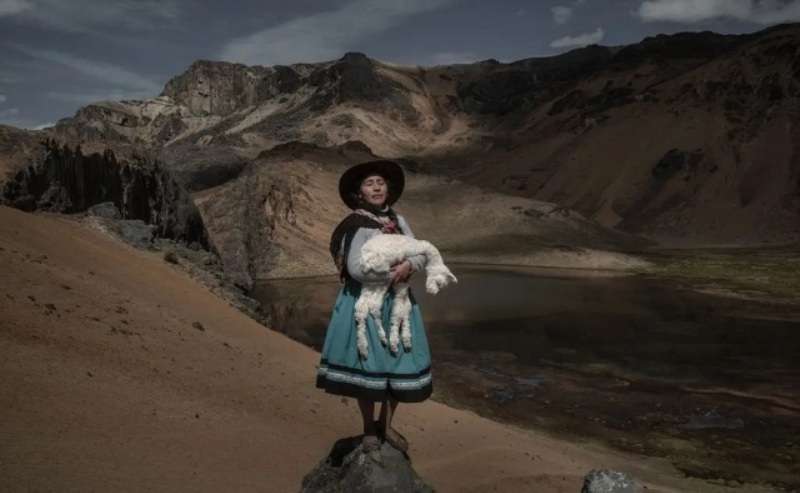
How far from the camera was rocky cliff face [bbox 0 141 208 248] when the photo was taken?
15.3 meters

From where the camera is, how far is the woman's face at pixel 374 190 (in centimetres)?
548

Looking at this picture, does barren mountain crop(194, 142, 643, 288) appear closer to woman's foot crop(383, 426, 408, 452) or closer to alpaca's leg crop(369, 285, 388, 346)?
woman's foot crop(383, 426, 408, 452)

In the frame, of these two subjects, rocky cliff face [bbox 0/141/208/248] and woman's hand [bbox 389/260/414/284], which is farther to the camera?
rocky cliff face [bbox 0/141/208/248]

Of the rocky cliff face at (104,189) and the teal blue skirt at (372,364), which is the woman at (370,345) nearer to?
the teal blue skirt at (372,364)

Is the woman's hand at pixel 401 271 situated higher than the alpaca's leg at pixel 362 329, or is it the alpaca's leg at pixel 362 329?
the woman's hand at pixel 401 271

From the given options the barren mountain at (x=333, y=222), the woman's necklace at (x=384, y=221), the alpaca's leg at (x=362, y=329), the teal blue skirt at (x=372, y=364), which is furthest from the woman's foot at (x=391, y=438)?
the barren mountain at (x=333, y=222)

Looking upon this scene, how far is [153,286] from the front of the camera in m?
12.1

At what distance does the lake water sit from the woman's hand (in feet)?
26.3

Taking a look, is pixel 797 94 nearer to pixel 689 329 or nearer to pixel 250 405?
pixel 689 329

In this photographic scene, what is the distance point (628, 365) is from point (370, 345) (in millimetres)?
15723

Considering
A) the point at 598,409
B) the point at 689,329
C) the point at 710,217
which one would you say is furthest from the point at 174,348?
the point at 710,217

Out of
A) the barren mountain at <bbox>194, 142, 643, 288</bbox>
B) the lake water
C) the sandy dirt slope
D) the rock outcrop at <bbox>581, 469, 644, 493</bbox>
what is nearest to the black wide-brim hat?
the sandy dirt slope

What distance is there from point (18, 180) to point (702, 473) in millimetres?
14412

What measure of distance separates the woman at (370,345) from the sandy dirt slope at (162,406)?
1381 mm
